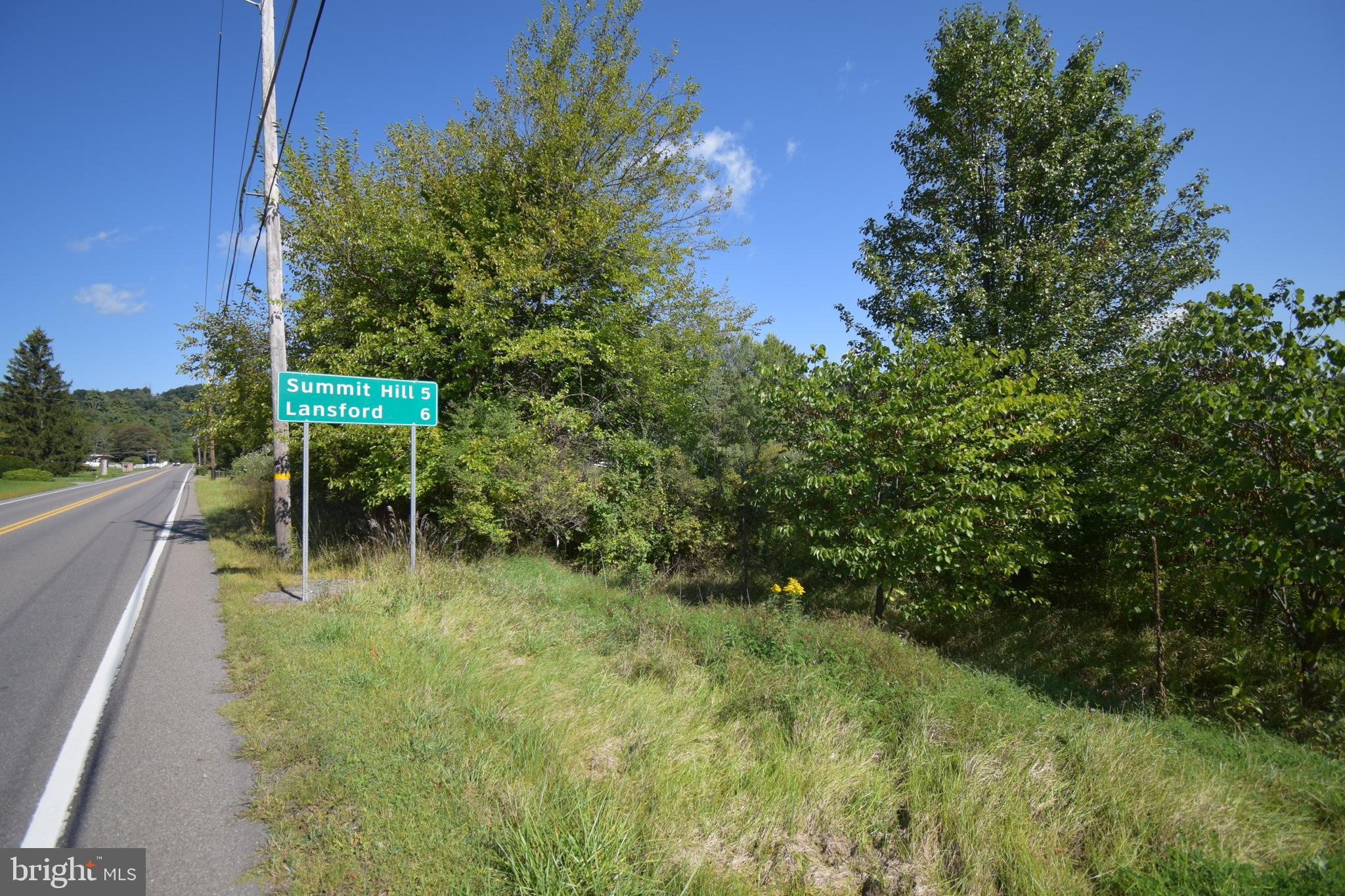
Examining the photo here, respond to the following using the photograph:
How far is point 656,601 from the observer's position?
9.41 m

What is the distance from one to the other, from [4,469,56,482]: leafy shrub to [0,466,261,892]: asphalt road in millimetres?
41401

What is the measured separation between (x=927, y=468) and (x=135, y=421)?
159463 millimetres

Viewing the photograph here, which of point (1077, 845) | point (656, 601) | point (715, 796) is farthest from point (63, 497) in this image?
point (1077, 845)

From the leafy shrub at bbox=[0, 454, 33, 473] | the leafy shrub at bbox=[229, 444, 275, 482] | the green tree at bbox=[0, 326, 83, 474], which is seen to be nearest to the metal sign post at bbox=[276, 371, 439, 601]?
the leafy shrub at bbox=[229, 444, 275, 482]

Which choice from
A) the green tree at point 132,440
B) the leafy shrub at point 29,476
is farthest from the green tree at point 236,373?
the green tree at point 132,440

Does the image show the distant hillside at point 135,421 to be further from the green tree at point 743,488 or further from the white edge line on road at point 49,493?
the green tree at point 743,488

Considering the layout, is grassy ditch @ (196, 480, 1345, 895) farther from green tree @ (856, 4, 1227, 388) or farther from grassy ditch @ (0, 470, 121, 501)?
grassy ditch @ (0, 470, 121, 501)

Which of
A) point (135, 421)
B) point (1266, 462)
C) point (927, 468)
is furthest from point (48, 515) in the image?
point (135, 421)

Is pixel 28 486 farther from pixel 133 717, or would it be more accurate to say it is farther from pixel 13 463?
pixel 133 717

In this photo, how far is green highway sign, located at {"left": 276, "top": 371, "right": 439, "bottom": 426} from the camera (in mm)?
7770

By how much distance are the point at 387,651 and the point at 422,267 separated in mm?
9279

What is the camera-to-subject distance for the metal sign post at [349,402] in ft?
25.4
